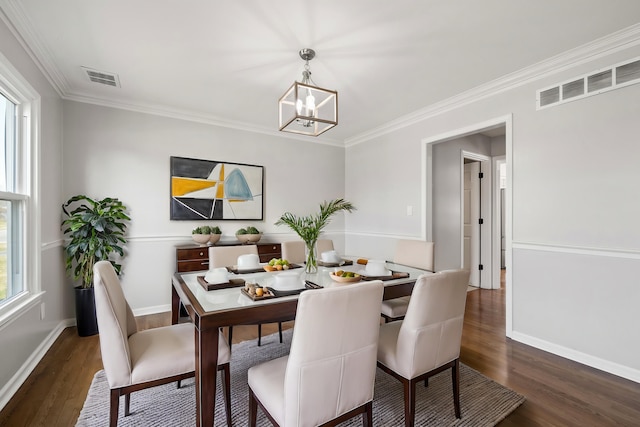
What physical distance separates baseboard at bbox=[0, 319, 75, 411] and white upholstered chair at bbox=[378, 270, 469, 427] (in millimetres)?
2330

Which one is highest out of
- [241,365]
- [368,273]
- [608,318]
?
[368,273]

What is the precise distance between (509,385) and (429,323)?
1.11 meters

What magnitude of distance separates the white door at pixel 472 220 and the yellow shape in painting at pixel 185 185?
4090 mm

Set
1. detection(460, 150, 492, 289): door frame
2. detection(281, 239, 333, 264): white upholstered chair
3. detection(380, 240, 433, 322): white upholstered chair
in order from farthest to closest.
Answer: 1. detection(460, 150, 492, 289): door frame
2. detection(281, 239, 333, 264): white upholstered chair
3. detection(380, 240, 433, 322): white upholstered chair

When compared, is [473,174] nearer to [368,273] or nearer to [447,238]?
[447,238]

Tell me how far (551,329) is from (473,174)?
2.90 m

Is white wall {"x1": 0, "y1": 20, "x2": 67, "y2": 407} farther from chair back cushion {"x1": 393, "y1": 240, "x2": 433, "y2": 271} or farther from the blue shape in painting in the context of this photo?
chair back cushion {"x1": 393, "y1": 240, "x2": 433, "y2": 271}

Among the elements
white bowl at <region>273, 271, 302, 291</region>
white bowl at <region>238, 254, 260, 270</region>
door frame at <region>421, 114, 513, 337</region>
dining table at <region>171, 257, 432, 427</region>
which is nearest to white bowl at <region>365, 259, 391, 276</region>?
dining table at <region>171, 257, 432, 427</region>

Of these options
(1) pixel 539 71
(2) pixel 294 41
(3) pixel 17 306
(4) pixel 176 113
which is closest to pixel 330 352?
(2) pixel 294 41

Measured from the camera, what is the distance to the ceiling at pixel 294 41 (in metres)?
1.92

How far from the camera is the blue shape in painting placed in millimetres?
4062

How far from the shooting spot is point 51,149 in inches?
111

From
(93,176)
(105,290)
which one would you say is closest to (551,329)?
(105,290)

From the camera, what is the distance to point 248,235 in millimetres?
Result: 3840
